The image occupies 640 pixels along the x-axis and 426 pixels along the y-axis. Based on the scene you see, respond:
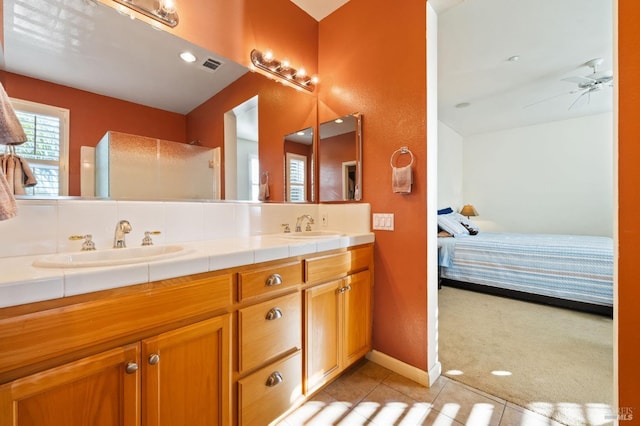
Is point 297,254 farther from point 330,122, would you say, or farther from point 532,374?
point 532,374

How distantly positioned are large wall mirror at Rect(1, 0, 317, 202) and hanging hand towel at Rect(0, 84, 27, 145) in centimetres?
25

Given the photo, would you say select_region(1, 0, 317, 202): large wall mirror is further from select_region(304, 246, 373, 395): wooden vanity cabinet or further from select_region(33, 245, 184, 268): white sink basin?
select_region(304, 246, 373, 395): wooden vanity cabinet

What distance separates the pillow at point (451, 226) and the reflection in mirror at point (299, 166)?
8.09 ft

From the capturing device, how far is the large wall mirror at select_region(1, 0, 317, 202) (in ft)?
3.69

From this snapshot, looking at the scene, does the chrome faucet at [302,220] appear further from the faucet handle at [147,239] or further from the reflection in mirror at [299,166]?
the faucet handle at [147,239]

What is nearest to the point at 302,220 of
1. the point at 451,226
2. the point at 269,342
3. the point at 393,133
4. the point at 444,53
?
the point at 393,133

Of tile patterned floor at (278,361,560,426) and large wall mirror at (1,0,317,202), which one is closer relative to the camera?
large wall mirror at (1,0,317,202)

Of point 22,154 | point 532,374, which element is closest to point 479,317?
point 532,374

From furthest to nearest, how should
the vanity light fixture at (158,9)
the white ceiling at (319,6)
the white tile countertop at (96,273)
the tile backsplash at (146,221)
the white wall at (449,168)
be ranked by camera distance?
the white wall at (449,168) → the white ceiling at (319,6) → the vanity light fixture at (158,9) → the tile backsplash at (146,221) → the white tile countertop at (96,273)

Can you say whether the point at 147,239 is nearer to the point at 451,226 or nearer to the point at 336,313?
the point at 336,313

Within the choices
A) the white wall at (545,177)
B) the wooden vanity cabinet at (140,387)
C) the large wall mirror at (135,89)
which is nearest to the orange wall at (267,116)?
the large wall mirror at (135,89)

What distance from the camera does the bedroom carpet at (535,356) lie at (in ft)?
4.79

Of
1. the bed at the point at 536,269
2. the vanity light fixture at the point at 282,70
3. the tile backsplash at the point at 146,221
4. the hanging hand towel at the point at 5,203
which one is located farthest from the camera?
the bed at the point at 536,269

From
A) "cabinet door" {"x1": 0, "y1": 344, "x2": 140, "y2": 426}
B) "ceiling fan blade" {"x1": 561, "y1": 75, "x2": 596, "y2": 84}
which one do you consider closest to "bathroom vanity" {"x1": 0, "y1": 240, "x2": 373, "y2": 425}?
"cabinet door" {"x1": 0, "y1": 344, "x2": 140, "y2": 426}
